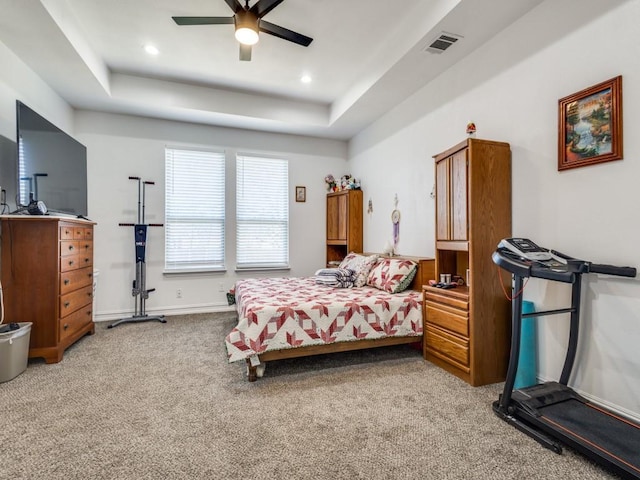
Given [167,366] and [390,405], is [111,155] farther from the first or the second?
[390,405]

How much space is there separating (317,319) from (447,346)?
43.6 inches

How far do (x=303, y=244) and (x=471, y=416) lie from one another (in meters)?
3.82

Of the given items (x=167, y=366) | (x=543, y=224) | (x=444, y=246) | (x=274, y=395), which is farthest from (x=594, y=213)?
(x=167, y=366)

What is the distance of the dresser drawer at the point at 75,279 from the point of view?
299cm

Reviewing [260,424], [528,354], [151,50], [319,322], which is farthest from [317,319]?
[151,50]

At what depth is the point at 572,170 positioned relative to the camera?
2.18 m

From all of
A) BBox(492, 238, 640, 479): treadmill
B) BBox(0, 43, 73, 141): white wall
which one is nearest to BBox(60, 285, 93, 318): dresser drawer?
BBox(0, 43, 73, 141): white wall

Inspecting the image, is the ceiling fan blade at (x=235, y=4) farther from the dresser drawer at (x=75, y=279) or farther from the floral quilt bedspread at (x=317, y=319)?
the dresser drawer at (x=75, y=279)

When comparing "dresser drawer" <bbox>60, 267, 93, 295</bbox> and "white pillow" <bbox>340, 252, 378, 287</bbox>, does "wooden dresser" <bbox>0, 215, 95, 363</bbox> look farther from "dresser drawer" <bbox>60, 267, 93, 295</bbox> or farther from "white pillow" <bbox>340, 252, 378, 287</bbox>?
"white pillow" <bbox>340, 252, 378, 287</bbox>

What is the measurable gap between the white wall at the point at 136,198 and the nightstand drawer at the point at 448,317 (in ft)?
9.61

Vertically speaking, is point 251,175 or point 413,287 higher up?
point 251,175

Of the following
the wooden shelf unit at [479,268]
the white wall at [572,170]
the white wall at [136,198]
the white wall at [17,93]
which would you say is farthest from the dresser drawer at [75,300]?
the white wall at [572,170]

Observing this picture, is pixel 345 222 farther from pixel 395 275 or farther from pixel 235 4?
pixel 235 4

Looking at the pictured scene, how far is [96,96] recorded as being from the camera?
12.8ft
